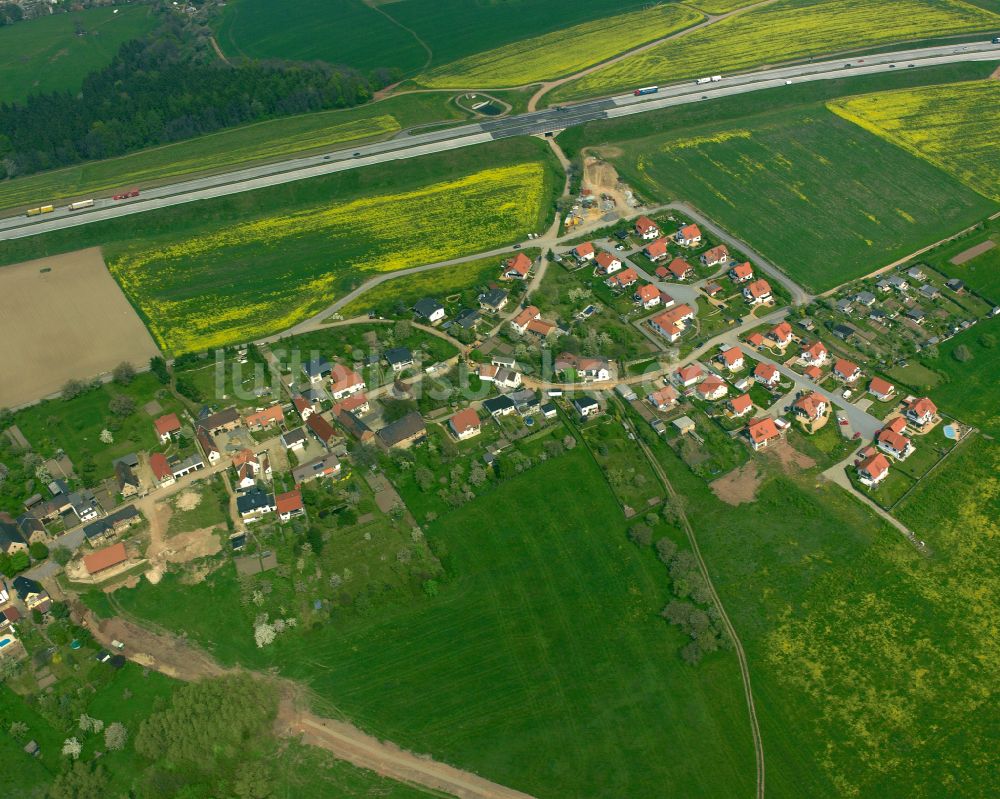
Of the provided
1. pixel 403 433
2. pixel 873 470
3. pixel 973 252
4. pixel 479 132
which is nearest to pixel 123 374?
pixel 403 433

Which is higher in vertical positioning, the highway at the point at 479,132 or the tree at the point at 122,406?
the highway at the point at 479,132

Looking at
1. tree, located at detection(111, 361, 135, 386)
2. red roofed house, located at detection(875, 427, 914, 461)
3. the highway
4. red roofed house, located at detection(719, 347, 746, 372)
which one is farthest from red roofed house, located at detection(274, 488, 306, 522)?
the highway

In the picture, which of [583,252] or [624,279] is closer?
[624,279]

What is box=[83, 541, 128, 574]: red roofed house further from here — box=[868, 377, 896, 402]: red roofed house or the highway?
box=[868, 377, 896, 402]: red roofed house

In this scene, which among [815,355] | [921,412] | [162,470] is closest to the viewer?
[162,470]

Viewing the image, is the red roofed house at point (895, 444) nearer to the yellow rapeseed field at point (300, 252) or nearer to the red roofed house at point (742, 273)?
the red roofed house at point (742, 273)

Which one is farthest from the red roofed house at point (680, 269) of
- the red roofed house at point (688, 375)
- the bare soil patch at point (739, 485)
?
the bare soil patch at point (739, 485)

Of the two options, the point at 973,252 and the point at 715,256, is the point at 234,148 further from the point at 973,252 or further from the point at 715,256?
the point at 973,252

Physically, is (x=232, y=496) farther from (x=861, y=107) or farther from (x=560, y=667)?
(x=861, y=107)
